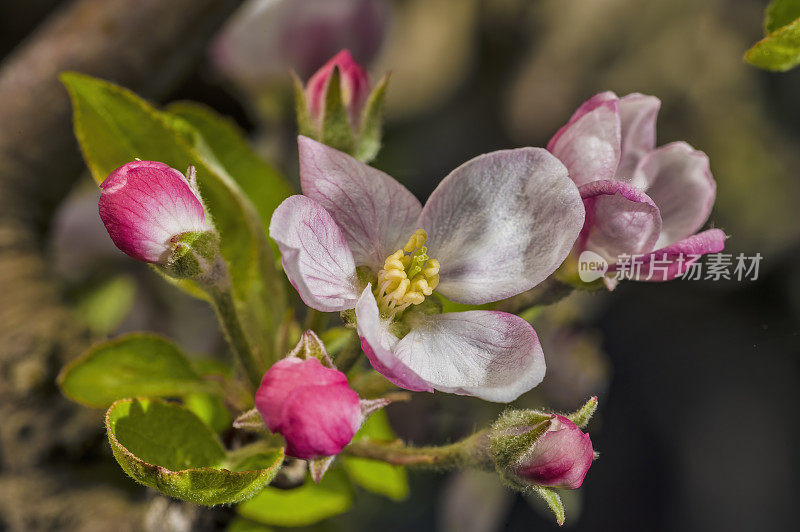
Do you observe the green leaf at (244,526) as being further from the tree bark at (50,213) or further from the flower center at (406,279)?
the flower center at (406,279)

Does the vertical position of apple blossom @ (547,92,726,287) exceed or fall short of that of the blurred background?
it exceeds it

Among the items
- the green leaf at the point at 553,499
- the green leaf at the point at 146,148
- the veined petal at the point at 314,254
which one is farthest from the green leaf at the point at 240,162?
the green leaf at the point at 553,499

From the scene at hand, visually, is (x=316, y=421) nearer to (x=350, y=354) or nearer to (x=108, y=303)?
(x=350, y=354)

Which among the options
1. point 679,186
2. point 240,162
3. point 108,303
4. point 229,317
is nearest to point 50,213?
point 108,303

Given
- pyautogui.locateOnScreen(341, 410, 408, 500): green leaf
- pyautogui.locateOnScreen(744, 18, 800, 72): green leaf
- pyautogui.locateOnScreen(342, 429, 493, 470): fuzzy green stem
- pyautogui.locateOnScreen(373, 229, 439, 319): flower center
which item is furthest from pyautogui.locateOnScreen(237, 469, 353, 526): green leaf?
pyautogui.locateOnScreen(744, 18, 800, 72): green leaf

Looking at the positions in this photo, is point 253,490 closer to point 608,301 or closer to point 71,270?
point 71,270

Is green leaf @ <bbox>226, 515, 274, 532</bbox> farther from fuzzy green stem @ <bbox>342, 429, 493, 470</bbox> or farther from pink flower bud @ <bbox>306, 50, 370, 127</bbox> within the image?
pink flower bud @ <bbox>306, 50, 370, 127</bbox>
